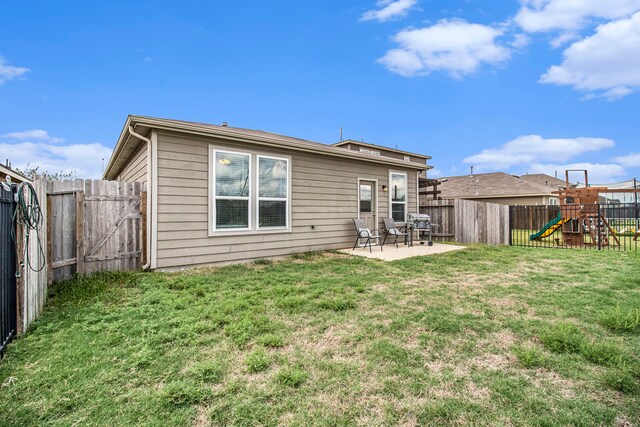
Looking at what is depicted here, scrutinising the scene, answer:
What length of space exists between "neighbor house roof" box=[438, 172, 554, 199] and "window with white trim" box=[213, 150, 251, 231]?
56.6 ft

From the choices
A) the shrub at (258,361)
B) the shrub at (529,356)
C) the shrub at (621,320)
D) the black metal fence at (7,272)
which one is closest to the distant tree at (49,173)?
the black metal fence at (7,272)

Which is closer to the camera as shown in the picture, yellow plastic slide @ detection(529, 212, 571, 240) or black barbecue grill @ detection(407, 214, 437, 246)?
black barbecue grill @ detection(407, 214, 437, 246)

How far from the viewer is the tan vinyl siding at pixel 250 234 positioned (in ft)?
17.9

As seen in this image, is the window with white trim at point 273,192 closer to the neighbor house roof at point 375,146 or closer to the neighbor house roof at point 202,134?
the neighbor house roof at point 202,134

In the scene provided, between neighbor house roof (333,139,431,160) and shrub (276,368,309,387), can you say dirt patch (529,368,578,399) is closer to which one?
shrub (276,368,309,387)

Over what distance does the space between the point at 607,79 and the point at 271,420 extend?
20.9 m

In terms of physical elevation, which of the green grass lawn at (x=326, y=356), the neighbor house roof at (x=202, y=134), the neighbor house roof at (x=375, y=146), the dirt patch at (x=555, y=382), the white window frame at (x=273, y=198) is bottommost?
the dirt patch at (x=555, y=382)

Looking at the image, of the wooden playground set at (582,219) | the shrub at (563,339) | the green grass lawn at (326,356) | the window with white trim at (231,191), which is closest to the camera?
the green grass lawn at (326,356)

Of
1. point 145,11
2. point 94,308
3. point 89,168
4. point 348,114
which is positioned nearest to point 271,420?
point 94,308

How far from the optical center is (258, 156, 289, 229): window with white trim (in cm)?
662

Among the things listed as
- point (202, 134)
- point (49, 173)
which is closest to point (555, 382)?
point (202, 134)

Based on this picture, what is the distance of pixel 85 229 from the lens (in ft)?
15.9

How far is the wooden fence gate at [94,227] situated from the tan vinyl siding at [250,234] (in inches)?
18.3

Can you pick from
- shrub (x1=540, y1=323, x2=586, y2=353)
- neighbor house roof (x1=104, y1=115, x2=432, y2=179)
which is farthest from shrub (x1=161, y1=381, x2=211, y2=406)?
neighbor house roof (x1=104, y1=115, x2=432, y2=179)
